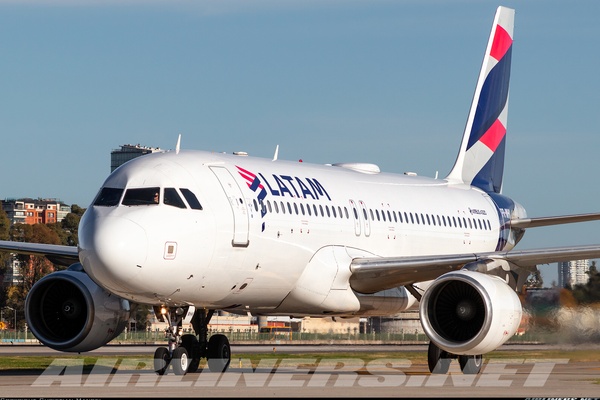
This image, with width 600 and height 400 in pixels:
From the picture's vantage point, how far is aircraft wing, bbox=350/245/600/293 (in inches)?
981

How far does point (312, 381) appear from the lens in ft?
71.1

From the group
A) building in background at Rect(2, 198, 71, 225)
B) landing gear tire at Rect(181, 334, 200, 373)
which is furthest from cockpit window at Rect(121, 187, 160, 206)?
building in background at Rect(2, 198, 71, 225)

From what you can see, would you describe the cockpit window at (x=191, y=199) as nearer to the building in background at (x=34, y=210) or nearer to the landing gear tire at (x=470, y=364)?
the landing gear tire at (x=470, y=364)

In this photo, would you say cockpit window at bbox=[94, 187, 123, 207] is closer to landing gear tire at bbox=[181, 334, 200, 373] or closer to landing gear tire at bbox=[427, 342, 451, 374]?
landing gear tire at bbox=[181, 334, 200, 373]

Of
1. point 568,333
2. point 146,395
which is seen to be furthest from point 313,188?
point 146,395

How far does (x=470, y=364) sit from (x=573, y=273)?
3.35 metres

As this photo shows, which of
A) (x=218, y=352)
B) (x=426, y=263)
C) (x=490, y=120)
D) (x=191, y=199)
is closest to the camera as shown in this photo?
(x=191, y=199)

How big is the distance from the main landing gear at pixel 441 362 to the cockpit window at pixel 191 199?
6.48 m

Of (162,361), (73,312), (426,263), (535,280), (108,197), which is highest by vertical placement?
(108,197)

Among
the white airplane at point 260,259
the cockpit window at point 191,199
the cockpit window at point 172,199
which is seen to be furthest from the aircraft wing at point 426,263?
the cockpit window at point 172,199

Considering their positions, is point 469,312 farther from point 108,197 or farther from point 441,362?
point 108,197

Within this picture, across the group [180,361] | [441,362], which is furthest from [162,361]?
→ [441,362]

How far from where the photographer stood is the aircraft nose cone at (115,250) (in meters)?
20.9

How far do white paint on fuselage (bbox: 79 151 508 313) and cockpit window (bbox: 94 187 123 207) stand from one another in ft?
0.44
